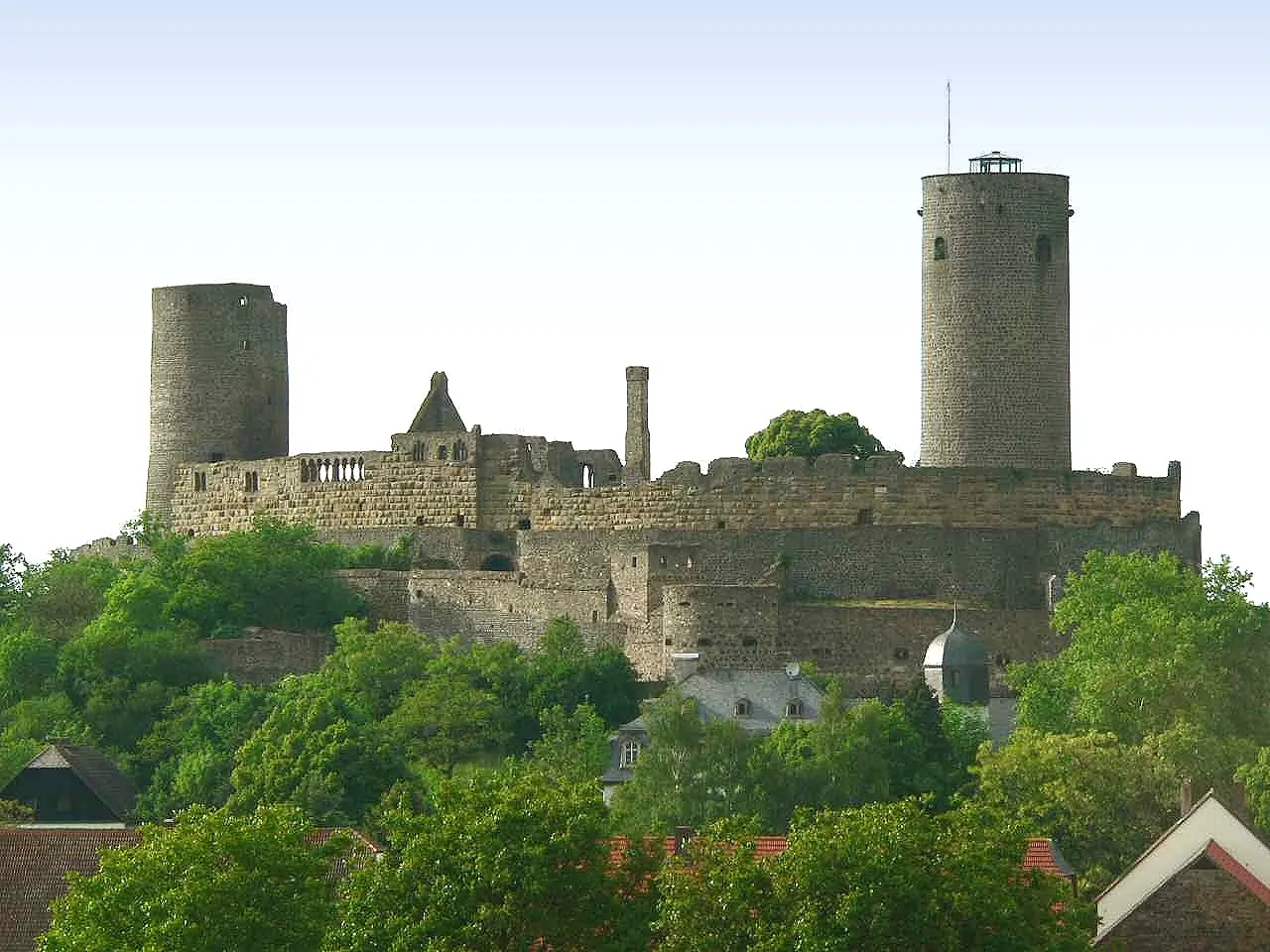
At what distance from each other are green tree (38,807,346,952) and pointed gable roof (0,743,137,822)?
65.1 ft

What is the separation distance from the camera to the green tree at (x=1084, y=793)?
82562mm

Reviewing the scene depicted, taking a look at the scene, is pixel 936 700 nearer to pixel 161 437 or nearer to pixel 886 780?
pixel 886 780

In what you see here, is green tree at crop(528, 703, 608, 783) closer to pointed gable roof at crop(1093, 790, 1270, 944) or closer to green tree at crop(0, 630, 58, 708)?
green tree at crop(0, 630, 58, 708)

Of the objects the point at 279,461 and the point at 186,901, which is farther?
the point at 279,461

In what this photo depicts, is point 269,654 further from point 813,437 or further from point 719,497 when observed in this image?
point 813,437

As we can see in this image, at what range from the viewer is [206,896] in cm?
6562

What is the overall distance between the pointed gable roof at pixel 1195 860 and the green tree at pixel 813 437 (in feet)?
106

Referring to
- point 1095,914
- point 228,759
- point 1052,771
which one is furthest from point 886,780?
point 1095,914

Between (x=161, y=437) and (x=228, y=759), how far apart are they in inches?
621

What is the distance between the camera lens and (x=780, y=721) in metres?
89.3

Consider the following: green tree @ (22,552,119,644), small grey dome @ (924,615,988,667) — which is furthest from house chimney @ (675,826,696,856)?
green tree @ (22,552,119,644)

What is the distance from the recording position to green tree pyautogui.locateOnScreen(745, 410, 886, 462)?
346ft

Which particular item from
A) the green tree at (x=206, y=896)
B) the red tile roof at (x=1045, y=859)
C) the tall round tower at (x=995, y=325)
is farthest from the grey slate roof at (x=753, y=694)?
the green tree at (x=206, y=896)

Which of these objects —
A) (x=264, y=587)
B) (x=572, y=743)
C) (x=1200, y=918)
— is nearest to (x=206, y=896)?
(x=1200, y=918)
